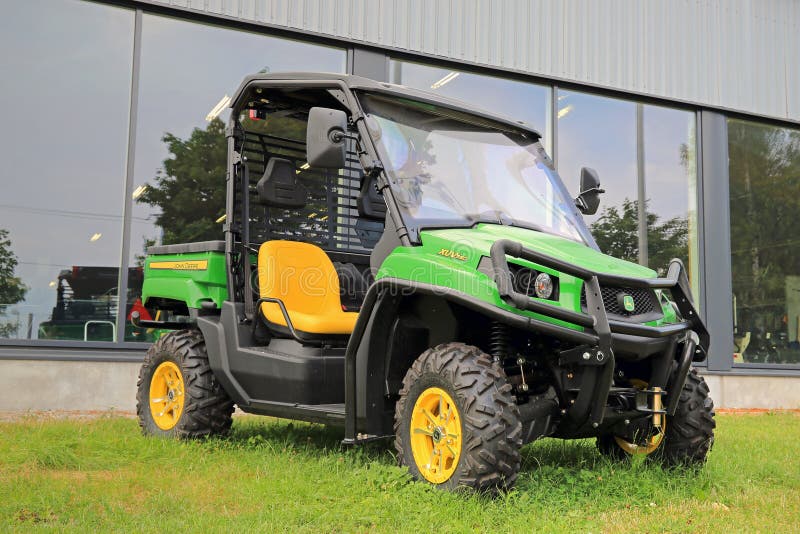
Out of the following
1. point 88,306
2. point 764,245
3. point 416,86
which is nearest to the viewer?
point 88,306

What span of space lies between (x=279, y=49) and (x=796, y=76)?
26.2 ft

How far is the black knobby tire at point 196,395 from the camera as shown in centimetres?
579

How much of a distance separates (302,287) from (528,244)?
7.10 ft

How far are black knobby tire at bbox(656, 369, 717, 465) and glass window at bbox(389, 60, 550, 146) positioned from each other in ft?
18.9

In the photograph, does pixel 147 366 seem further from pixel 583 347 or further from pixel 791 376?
pixel 791 376

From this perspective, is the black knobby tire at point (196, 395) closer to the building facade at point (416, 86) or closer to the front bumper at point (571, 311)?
the building facade at point (416, 86)

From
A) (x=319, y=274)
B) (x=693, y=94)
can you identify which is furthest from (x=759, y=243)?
(x=319, y=274)

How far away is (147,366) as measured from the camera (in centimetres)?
625

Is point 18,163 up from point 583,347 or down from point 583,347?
up

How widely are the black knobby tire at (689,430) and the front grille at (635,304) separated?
2.20 feet

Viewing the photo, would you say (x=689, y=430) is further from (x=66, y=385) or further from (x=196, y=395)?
(x=66, y=385)

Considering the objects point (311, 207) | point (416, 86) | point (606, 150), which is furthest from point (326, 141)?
point (606, 150)

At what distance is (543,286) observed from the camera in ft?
13.4

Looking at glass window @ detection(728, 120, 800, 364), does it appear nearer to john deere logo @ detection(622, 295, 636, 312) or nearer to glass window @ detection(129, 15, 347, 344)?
glass window @ detection(129, 15, 347, 344)
